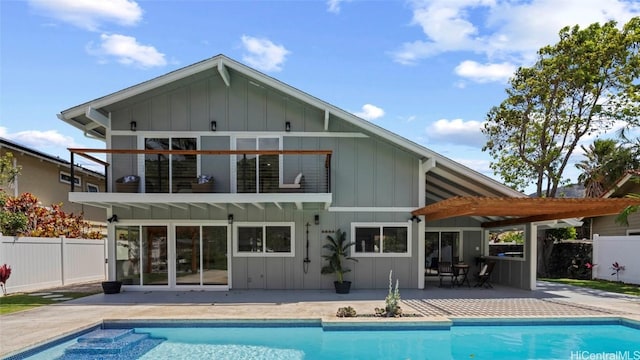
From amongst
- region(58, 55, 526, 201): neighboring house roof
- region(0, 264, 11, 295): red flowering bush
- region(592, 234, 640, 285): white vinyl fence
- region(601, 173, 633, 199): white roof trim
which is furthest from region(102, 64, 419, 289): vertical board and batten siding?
region(601, 173, 633, 199): white roof trim

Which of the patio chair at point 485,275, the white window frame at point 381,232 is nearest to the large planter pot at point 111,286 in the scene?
the white window frame at point 381,232

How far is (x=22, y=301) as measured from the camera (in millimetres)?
11078

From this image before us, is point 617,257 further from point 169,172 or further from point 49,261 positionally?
point 49,261

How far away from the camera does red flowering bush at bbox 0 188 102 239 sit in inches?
558

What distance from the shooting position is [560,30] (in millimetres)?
18094

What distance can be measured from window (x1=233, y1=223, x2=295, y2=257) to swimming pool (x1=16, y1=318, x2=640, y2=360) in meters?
4.19

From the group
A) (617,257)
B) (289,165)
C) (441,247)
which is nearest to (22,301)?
(289,165)

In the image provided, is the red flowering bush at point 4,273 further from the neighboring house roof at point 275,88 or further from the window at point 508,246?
the window at point 508,246

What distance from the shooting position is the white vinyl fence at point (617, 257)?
16.0 m

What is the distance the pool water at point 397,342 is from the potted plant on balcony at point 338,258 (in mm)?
3483

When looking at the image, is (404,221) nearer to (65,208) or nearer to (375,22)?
(375,22)

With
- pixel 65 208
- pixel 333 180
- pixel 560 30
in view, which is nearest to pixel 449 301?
pixel 333 180

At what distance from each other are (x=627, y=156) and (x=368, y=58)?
12.6 m

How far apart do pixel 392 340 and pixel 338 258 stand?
4.46 meters
